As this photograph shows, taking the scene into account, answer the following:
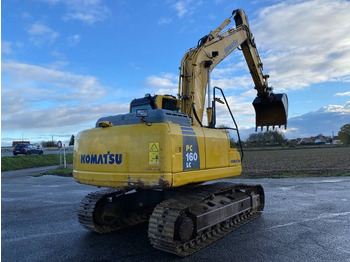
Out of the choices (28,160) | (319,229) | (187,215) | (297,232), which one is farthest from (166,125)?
(28,160)

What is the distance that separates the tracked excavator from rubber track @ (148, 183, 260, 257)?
0.05 feet

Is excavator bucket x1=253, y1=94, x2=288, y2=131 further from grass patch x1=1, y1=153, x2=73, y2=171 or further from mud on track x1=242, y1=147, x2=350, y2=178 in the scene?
grass patch x1=1, y1=153, x2=73, y2=171

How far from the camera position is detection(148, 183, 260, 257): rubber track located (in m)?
4.68

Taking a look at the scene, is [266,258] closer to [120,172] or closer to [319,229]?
[319,229]

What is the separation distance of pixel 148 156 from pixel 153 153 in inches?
4.2

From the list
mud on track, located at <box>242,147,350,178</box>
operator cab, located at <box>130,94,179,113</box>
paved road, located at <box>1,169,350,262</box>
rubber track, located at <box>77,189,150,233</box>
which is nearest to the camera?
paved road, located at <box>1,169,350,262</box>

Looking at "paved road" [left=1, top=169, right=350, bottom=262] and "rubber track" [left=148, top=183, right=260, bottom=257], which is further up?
"rubber track" [left=148, top=183, right=260, bottom=257]

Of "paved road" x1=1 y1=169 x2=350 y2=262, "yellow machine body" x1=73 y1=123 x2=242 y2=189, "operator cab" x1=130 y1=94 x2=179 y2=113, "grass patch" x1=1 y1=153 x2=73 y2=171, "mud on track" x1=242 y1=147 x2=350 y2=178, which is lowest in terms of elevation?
"paved road" x1=1 y1=169 x2=350 y2=262

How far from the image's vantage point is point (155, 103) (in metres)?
6.33

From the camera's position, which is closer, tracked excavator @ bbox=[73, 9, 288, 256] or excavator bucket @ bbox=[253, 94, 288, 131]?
tracked excavator @ bbox=[73, 9, 288, 256]

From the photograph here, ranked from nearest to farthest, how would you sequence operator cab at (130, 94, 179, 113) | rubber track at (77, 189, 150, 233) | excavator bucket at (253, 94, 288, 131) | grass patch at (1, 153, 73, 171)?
rubber track at (77, 189, 150, 233), operator cab at (130, 94, 179, 113), excavator bucket at (253, 94, 288, 131), grass patch at (1, 153, 73, 171)

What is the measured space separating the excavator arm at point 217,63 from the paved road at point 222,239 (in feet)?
8.22

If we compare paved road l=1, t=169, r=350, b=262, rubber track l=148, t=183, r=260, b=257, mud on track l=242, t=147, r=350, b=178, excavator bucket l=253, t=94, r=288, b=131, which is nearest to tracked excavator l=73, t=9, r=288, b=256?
rubber track l=148, t=183, r=260, b=257

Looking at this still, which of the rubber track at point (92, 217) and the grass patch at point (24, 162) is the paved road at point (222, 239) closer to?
the rubber track at point (92, 217)
